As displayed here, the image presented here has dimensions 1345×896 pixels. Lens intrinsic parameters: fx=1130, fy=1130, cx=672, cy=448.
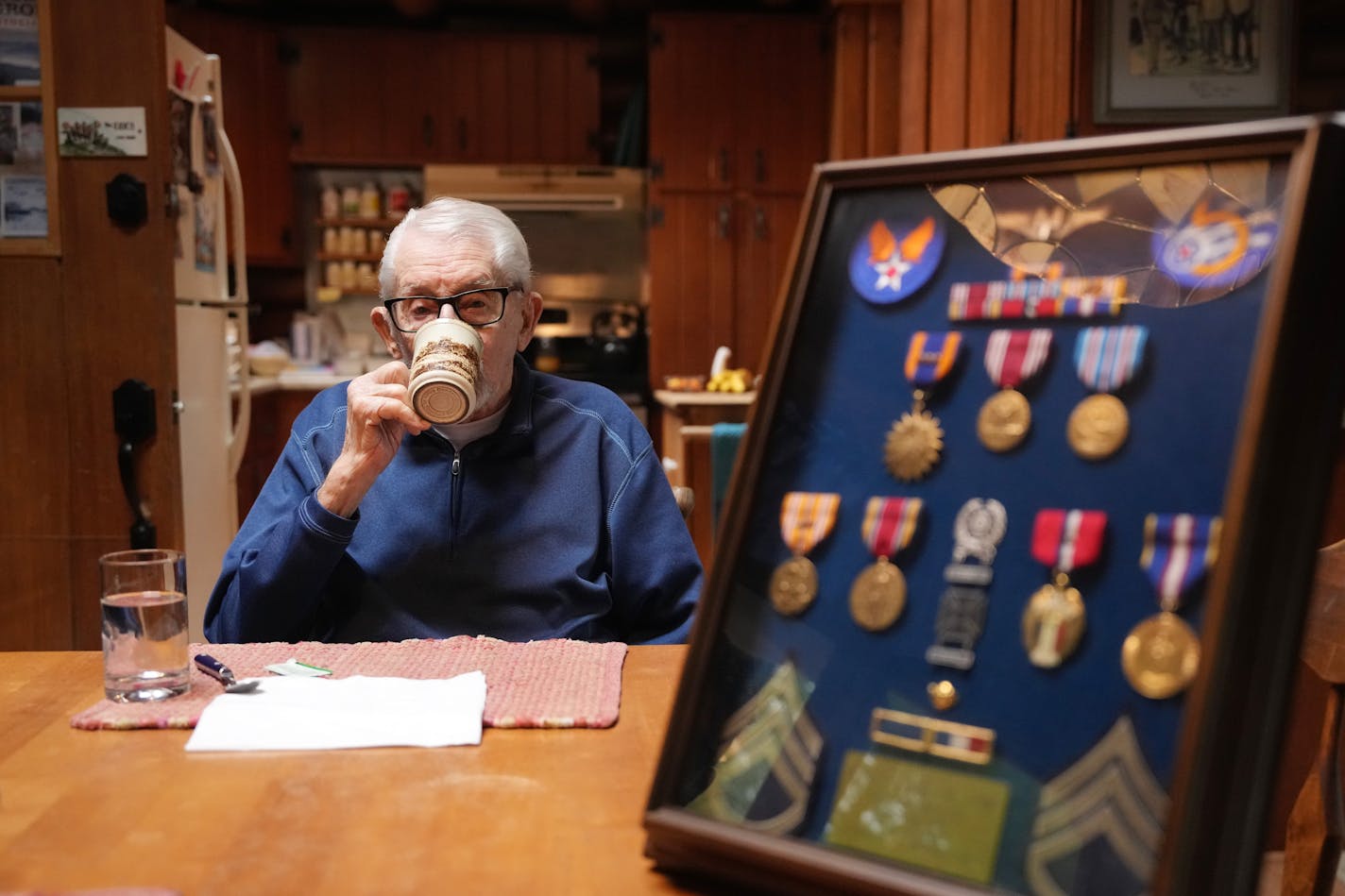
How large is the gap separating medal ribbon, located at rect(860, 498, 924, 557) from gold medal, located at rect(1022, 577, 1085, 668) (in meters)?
0.08

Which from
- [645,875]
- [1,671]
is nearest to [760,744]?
[645,875]

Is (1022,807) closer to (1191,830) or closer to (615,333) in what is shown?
(1191,830)

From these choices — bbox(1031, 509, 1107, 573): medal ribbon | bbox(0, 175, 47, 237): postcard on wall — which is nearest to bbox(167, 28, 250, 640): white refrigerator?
bbox(0, 175, 47, 237): postcard on wall

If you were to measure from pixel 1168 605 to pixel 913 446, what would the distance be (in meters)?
0.16

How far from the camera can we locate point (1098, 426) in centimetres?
56

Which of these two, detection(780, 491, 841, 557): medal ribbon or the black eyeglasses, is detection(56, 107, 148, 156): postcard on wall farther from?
detection(780, 491, 841, 557): medal ribbon

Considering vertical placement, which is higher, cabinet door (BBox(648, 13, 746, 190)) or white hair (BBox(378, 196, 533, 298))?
cabinet door (BBox(648, 13, 746, 190))

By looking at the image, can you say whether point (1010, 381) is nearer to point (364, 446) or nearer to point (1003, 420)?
point (1003, 420)

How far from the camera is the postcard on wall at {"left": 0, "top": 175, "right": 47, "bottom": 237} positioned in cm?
Result: 255

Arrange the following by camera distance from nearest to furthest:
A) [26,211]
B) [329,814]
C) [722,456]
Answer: [329,814]
[722,456]
[26,211]

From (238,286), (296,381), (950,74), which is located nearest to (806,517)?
(238,286)

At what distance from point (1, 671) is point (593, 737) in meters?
0.61

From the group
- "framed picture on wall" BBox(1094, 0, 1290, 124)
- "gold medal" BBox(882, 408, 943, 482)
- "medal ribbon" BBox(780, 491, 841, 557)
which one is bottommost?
"medal ribbon" BBox(780, 491, 841, 557)

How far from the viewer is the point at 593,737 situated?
88cm
